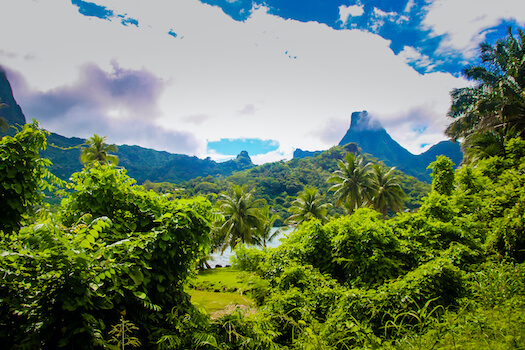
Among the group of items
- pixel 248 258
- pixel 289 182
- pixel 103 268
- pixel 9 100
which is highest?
pixel 9 100

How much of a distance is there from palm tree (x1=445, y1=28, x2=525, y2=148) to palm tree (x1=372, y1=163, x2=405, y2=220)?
11.0 metres

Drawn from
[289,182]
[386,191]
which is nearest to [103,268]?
[386,191]

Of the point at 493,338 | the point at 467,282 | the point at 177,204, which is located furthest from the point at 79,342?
the point at 467,282

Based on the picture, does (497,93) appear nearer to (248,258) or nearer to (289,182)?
(248,258)

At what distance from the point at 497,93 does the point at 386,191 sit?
14.6 meters

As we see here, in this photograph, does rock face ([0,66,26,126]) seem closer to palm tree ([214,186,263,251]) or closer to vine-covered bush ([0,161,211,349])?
palm tree ([214,186,263,251])

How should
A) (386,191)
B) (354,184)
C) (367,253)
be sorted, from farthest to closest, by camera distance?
1. (386,191)
2. (354,184)
3. (367,253)

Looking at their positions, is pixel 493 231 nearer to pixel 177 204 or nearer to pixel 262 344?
pixel 262 344

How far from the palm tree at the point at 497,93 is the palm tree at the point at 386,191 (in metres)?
11.0

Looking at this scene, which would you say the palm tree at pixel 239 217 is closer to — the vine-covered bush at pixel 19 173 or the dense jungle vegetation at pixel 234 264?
the dense jungle vegetation at pixel 234 264

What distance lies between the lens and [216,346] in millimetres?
2750

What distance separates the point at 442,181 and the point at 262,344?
37.2 feet

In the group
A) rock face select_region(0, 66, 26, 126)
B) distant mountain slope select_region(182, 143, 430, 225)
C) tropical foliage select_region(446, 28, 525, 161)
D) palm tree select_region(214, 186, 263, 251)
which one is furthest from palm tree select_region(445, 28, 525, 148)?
rock face select_region(0, 66, 26, 126)

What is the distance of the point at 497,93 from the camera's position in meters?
14.5
